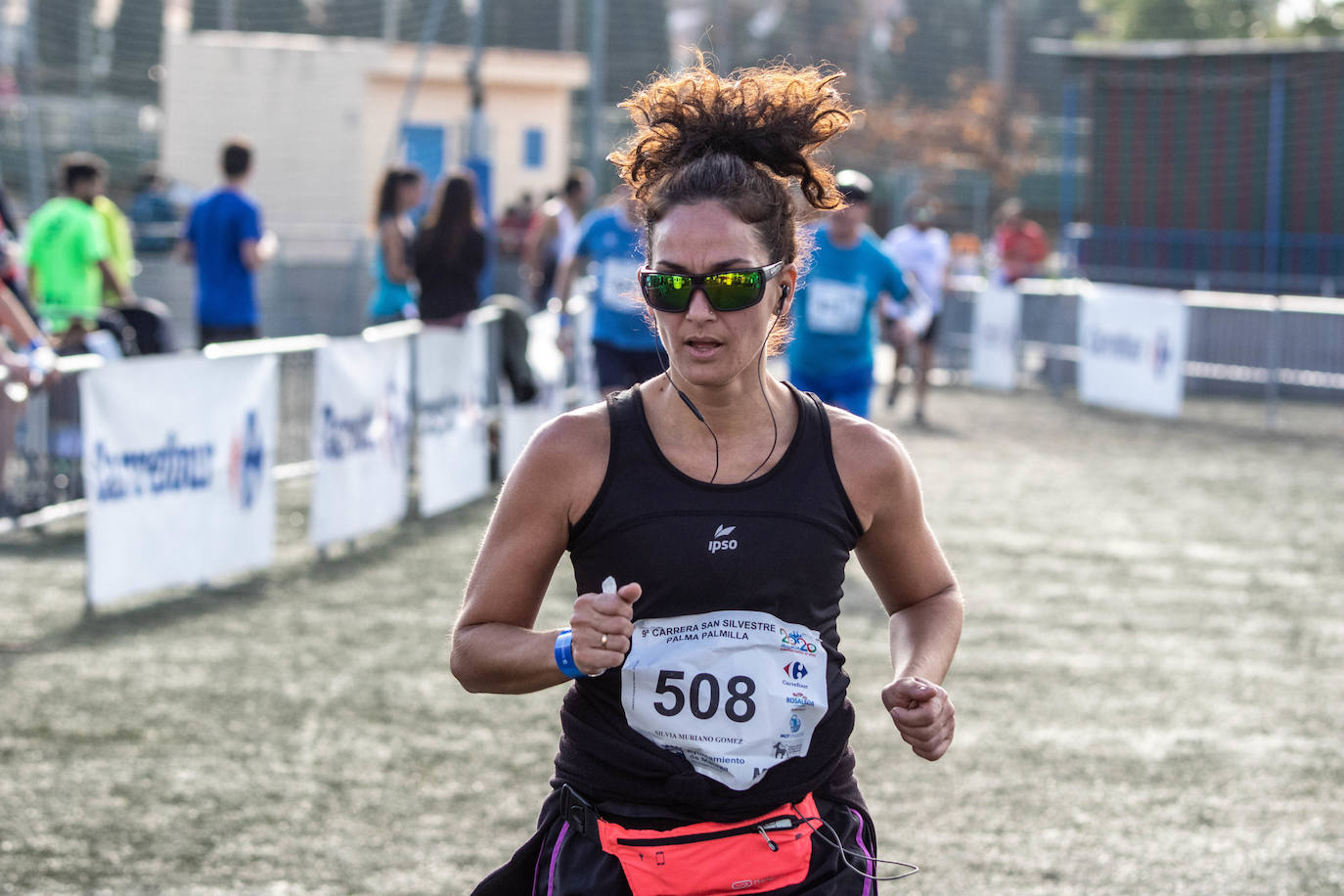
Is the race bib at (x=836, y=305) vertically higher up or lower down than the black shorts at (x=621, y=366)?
higher up

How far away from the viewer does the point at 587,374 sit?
14.8m

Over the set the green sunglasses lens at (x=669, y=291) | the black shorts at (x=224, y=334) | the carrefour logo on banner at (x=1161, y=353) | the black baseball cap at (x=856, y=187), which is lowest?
the carrefour logo on banner at (x=1161, y=353)

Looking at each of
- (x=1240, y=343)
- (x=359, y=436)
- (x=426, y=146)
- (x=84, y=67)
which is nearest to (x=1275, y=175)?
(x=1240, y=343)

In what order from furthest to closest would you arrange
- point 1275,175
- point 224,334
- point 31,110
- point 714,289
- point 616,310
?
point 1275,175 → point 31,110 → point 224,334 → point 616,310 → point 714,289

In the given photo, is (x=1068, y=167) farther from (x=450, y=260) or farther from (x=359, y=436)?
(x=359, y=436)

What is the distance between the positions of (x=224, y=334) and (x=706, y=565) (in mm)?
9748

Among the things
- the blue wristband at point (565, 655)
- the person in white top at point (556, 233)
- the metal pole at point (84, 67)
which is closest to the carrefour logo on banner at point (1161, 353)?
the person in white top at point (556, 233)

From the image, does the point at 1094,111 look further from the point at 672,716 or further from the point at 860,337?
the point at 672,716

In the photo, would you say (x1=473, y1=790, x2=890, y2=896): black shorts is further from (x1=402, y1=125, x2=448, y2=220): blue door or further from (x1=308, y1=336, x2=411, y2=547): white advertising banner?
(x1=402, y1=125, x2=448, y2=220): blue door

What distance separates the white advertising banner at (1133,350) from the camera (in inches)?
693

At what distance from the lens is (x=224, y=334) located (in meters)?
11.9

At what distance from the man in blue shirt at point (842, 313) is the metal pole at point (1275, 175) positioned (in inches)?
574

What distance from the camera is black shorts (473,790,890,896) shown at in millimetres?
2729

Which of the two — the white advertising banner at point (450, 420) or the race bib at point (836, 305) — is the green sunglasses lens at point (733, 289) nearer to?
the race bib at point (836, 305)
